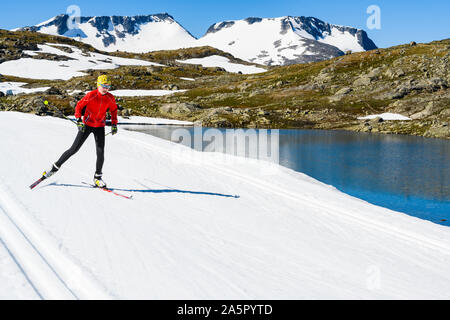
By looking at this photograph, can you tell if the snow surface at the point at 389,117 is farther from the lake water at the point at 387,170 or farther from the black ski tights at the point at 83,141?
the black ski tights at the point at 83,141

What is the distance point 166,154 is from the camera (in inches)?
796

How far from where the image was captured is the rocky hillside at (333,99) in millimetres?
67500

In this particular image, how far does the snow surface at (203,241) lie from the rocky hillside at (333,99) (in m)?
48.0

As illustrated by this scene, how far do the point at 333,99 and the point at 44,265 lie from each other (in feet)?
317

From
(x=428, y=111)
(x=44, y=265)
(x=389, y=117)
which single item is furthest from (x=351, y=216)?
(x=389, y=117)

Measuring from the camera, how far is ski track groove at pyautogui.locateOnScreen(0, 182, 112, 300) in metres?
5.16

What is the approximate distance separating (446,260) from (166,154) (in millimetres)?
14941

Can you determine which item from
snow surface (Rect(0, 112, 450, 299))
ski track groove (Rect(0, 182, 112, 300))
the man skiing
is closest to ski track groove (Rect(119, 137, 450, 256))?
snow surface (Rect(0, 112, 450, 299))

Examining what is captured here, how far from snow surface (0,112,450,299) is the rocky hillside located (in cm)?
4803

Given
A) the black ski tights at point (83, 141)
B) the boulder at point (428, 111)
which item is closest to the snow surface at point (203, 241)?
the black ski tights at point (83, 141)

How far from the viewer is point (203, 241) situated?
788 centimetres

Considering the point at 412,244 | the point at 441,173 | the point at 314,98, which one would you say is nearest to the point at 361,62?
the point at 314,98

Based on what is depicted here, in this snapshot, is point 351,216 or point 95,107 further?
point 351,216

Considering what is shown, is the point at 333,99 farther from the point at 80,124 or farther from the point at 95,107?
the point at 80,124
